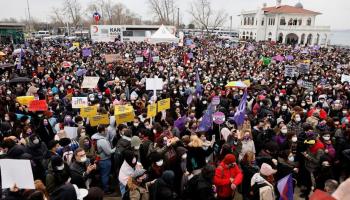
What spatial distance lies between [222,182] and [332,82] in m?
11.7

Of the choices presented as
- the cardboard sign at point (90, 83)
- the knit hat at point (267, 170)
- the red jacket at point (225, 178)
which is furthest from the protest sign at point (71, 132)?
the cardboard sign at point (90, 83)

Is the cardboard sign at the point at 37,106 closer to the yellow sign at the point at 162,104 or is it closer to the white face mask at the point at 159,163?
the yellow sign at the point at 162,104

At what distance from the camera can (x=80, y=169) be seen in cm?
491

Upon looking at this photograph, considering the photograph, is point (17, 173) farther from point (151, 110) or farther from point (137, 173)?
point (151, 110)

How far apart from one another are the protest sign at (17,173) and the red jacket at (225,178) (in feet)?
9.17

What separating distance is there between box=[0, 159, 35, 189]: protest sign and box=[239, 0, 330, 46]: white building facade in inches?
2153

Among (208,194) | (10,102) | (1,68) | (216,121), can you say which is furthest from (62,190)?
(1,68)

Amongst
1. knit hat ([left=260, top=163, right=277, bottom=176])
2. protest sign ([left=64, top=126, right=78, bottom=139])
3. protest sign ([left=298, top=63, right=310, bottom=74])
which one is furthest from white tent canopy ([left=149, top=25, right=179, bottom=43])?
knit hat ([left=260, top=163, right=277, bottom=176])

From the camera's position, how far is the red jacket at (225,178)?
4.82 meters

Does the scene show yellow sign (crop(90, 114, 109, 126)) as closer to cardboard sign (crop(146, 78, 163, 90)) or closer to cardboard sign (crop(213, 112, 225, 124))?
cardboard sign (crop(146, 78, 163, 90))

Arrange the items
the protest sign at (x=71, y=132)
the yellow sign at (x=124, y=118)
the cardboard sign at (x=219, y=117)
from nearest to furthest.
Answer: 1. the protest sign at (x=71, y=132)
2. the yellow sign at (x=124, y=118)
3. the cardboard sign at (x=219, y=117)

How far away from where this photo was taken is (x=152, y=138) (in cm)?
638

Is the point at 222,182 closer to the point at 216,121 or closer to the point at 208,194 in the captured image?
the point at 208,194

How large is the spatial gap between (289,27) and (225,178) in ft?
178
